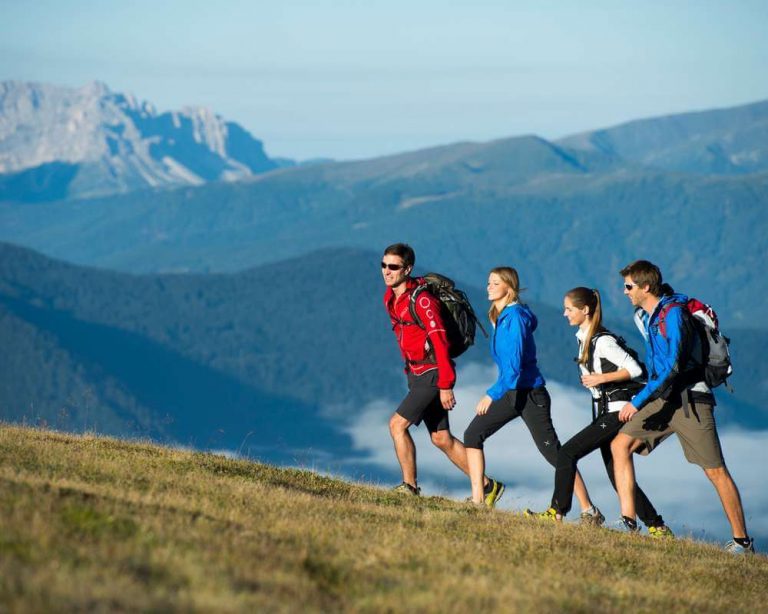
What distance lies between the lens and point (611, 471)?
38.3ft

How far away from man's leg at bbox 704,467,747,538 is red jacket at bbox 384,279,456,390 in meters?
2.51

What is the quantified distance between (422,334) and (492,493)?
1860 mm

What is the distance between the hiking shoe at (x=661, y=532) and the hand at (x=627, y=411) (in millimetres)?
1208

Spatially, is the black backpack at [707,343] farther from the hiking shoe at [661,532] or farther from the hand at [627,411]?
the hiking shoe at [661,532]

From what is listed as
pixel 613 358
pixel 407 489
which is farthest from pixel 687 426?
pixel 407 489

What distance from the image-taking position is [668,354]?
10703 millimetres

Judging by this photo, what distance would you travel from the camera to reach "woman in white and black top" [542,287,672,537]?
36.7 feet

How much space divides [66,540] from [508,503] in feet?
21.5

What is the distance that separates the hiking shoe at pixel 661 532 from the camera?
1149 centimetres

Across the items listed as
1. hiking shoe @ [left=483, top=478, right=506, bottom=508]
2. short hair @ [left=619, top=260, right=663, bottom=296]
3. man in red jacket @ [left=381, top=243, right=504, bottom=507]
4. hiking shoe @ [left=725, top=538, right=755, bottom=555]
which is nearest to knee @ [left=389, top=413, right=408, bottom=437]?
man in red jacket @ [left=381, top=243, right=504, bottom=507]

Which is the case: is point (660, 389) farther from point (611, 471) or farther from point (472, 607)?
point (472, 607)

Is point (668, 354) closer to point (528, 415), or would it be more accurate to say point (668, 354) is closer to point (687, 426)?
point (687, 426)

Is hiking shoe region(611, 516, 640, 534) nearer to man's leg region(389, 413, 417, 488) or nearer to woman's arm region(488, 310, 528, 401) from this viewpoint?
woman's arm region(488, 310, 528, 401)

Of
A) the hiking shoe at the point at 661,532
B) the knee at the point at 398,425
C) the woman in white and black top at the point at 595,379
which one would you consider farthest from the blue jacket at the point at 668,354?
the knee at the point at 398,425
